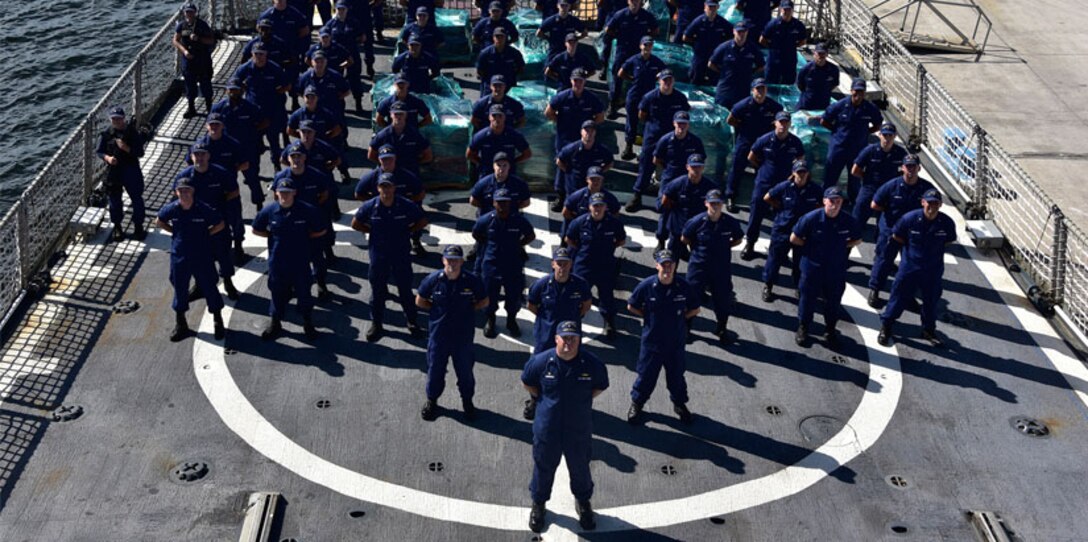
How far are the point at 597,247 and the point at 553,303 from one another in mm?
1693

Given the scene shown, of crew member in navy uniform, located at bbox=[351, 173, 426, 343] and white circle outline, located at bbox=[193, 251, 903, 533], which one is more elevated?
crew member in navy uniform, located at bbox=[351, 173, 426, 343]

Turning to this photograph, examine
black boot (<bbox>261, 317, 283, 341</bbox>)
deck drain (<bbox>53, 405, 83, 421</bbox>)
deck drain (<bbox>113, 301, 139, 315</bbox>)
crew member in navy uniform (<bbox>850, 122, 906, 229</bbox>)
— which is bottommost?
deck drain (<bbox>53, 405, 83, 421</bbox>)

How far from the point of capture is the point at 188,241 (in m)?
14.1

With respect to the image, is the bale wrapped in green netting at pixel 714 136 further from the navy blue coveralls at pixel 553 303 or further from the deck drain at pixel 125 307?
the deck drain at pixel 125 307

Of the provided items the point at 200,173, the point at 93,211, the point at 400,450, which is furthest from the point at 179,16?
the point at 400,450

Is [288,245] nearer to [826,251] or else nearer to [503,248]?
[503,248]

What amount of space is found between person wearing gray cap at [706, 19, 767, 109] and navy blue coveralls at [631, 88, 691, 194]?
207 cm

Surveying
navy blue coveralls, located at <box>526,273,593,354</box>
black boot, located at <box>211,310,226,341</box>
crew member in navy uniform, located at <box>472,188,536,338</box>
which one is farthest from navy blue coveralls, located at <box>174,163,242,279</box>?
navy blue coveralls, located at <box>526,273,593,354</box>

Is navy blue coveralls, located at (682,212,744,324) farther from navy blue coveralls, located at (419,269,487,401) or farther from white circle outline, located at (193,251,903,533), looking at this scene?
navy blue coveralls, located at (419,269,487,401)

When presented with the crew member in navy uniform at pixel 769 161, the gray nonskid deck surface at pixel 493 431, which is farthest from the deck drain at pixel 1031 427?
the crew member in navy uniform at pixel 769 161

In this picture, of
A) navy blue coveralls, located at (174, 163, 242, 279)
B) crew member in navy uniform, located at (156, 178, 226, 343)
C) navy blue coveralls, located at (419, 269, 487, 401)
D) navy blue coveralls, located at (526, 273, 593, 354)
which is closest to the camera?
navy blue coveralls, located at (419, 269, 487, 401)

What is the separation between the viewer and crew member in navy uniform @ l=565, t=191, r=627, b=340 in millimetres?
14547

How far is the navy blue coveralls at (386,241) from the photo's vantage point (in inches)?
566

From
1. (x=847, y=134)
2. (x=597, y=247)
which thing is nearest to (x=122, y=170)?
(x=597, y=247)
